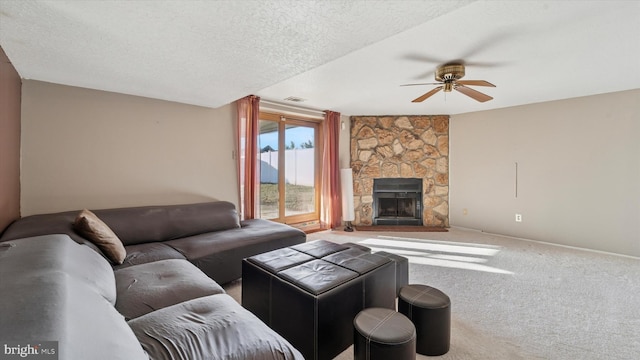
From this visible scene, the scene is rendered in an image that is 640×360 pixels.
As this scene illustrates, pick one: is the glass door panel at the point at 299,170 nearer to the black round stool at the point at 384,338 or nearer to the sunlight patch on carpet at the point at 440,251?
the sunlight patch on carpet at the point at 440,251

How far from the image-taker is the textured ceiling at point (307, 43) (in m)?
1.38

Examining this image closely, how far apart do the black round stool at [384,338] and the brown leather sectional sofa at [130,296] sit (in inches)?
16.0

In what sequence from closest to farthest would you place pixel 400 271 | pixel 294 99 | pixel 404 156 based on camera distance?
pixel 400 271 < pixel 294 99 < pixel 404 156

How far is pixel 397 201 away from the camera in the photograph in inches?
206

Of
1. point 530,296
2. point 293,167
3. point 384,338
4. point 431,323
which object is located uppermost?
point 293,167

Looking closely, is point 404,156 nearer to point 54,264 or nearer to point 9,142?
point 54,264

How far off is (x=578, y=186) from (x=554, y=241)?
88 cm

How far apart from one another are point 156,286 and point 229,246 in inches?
36.0

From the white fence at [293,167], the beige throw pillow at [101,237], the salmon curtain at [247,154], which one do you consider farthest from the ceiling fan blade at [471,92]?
the beige throw pillow at [101,237]

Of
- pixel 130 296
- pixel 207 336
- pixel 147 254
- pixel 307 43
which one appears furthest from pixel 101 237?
pixel 307 43

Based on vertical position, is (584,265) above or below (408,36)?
below

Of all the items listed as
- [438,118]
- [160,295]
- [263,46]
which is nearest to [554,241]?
[438,118]

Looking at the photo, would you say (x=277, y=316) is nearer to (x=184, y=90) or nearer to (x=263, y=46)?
(x=263, y=46)

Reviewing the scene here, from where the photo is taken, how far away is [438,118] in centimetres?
498
